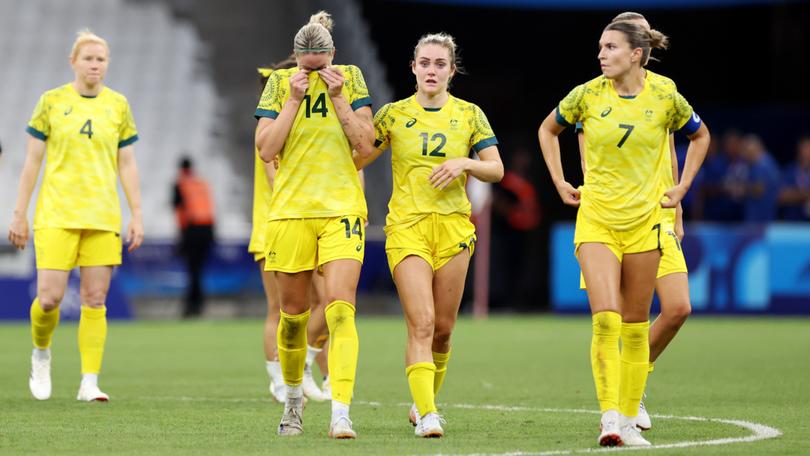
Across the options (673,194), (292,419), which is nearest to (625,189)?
(673,194)

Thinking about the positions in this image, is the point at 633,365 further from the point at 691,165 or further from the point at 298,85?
the point at 298,85

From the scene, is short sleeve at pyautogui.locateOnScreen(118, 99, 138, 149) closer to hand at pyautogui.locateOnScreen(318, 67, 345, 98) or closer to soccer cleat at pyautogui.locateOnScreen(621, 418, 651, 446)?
hand at pyautogui.locateOnScreen(318, 67, 345, 98)

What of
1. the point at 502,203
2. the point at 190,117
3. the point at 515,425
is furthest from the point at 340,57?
the point at 515,425

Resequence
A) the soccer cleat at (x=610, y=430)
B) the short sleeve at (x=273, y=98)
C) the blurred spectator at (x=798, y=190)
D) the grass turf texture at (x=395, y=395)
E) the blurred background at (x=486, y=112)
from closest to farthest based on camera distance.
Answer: the soccer cleat at (x=610, y=430), the grass turf texture at (x=395, y=395), the short sleeve at (x=273, y=98), the blurred background at (x=486, y=112), the blurred spectator at (x=798, y=190)

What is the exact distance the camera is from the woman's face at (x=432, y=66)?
335 inches

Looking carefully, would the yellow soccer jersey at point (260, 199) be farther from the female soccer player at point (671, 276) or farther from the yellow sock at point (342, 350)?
the female soccer player at point (671, 276)

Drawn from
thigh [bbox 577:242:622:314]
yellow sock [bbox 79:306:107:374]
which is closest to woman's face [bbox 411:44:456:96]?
thigh [bbox 577:242:622:314]

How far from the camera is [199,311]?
22.5 meters

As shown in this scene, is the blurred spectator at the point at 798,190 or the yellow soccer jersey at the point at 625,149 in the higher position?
the yellow soccer jersey at the point at 625,149

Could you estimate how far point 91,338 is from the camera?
1073 cm

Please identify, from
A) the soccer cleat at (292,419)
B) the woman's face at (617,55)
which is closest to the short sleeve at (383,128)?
the woman's face at (617,55)

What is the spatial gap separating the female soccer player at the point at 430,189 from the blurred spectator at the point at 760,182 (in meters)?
15.2

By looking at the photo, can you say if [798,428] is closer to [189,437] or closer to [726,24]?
[189,437]

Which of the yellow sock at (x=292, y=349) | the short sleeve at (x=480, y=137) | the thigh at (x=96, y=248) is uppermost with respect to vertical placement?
the short sleeve at (x=480, y=137)
